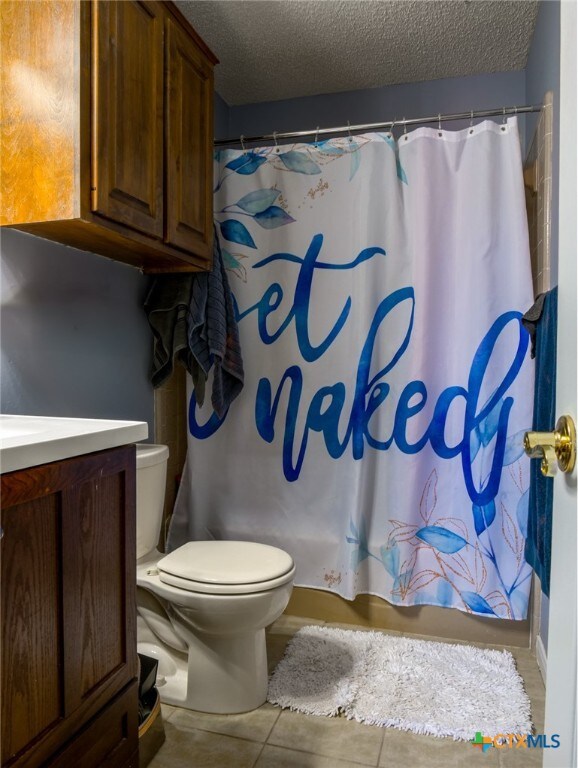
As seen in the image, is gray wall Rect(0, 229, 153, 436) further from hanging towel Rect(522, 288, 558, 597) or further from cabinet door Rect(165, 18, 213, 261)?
hanging towel Rect(522, 288, 558, 597)

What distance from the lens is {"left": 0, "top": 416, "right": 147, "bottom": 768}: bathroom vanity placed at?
32.1 inches

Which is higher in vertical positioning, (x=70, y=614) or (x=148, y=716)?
(x=70, y=614)

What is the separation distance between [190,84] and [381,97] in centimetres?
110

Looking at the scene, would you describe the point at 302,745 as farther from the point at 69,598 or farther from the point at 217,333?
the point at 217,333

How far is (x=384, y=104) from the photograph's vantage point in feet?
8.21

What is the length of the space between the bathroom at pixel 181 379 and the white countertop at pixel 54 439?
30 centimetres

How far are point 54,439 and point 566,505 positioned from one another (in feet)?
2.55

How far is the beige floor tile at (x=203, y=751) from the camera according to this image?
4.64 feet

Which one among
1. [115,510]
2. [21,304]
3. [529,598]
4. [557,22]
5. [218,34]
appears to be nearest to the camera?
[115,510]

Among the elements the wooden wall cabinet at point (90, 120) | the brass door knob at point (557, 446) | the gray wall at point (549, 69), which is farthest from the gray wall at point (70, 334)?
the gray wall at point (549, 69)

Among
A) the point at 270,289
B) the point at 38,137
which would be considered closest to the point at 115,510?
the point at 38,137

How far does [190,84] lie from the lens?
1802 millimetres

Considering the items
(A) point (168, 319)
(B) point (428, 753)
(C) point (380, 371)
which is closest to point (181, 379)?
(A) point (168, 319)

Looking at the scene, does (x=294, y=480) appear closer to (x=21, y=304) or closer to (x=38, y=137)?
(x=21, y=304)
